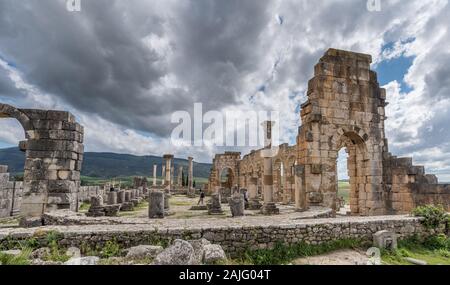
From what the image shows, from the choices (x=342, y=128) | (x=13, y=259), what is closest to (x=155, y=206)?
(x=13, y=259)

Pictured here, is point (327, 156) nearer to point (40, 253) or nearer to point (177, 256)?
point (177, 256)

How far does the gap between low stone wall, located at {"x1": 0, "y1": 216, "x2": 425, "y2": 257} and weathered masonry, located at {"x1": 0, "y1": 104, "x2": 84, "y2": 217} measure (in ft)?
11.4

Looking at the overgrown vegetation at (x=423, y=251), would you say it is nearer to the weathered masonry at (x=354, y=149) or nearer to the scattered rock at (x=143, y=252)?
the weathered masonry at (x=354, y=149)

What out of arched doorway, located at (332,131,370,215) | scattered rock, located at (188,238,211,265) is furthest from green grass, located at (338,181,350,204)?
scattered rock, located at (188,238,211,265)

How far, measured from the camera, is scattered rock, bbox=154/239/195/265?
4.18 meters

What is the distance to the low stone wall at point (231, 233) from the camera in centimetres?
556

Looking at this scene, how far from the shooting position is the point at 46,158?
30.0 ft

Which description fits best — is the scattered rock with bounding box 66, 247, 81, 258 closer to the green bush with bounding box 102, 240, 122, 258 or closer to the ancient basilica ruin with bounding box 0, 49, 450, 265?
the ancient basilica ruin with bounding box 0, 49, 450, 265

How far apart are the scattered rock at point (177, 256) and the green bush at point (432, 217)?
745cm

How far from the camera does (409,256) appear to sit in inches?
264

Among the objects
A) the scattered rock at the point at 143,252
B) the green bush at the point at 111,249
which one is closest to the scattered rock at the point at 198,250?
the scattered rock at the point at 143,252
